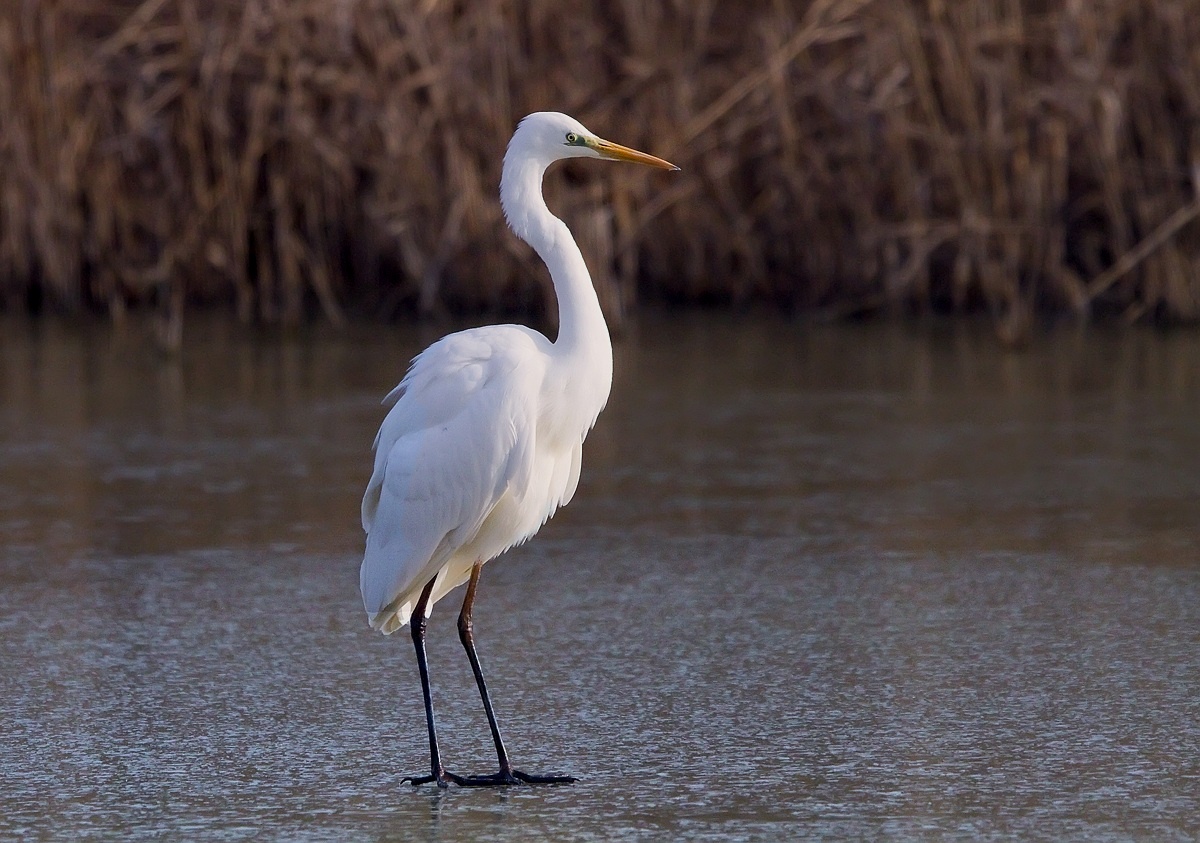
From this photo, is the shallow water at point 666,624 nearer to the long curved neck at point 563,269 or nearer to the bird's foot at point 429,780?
the bird's foot at point 429,780

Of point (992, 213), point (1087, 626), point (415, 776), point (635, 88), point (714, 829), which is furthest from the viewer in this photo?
point (635, 88)

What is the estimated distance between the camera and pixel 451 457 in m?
3.88

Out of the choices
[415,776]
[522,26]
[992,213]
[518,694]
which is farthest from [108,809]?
[522,26]

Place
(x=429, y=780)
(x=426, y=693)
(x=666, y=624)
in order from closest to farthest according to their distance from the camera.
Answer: (x=429, y=780)
(x=426, y=693)
(x=666, y=624)

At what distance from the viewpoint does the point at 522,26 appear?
11312 mm

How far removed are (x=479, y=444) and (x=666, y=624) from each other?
1.16m

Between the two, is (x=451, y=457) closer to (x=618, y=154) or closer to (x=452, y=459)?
(x=452, y=459)

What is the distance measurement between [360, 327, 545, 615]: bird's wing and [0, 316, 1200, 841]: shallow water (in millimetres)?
388

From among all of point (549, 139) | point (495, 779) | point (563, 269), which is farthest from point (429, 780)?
point (549, 139)

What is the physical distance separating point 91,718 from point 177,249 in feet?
24.6

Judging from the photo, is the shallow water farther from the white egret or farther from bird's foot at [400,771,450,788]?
the white egret

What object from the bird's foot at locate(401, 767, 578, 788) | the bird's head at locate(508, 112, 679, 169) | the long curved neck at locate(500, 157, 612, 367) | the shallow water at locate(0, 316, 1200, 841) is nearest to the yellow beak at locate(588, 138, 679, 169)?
the bird's head at locate(508, 112, 679, 169)

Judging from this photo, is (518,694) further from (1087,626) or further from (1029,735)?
(1087,626)

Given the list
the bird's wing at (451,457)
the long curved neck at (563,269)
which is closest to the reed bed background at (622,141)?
the long curved neck at (563,269)
